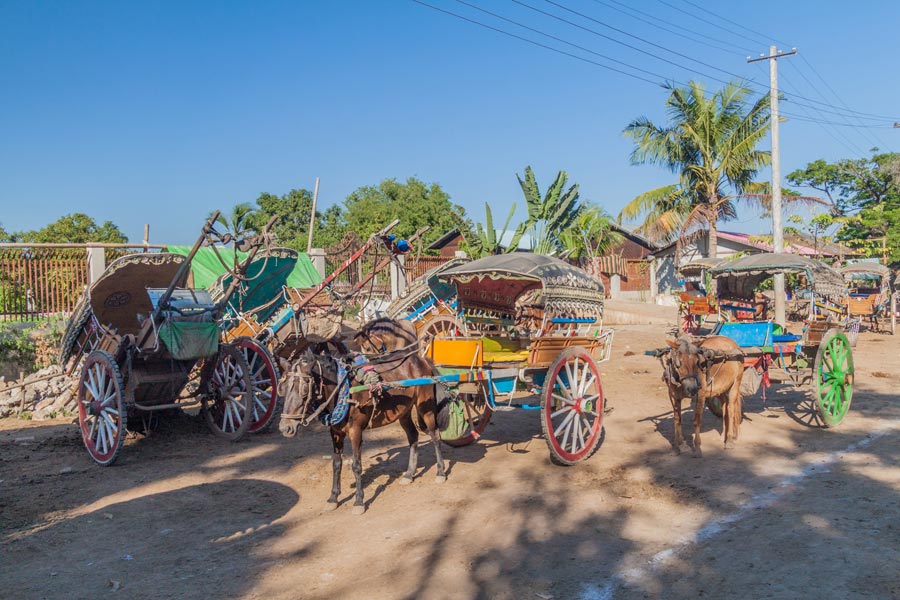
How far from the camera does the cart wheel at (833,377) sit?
371 inches

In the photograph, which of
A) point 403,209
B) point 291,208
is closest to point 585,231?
point 403,209

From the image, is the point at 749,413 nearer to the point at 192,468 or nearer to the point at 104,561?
the point at 192,468

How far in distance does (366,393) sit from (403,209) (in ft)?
110

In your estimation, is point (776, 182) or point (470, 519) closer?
point (470, 519)

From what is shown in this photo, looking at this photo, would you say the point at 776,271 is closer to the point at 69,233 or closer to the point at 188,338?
the point at 188,338

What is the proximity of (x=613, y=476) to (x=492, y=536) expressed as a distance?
2.26 metres

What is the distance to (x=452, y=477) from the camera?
7.82 m

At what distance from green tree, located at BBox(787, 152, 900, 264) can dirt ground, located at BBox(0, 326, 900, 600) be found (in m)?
23.7

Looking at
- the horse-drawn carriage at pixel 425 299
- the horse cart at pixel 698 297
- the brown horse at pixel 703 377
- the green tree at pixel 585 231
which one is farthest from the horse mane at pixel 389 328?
the green tree at pixel 585 231

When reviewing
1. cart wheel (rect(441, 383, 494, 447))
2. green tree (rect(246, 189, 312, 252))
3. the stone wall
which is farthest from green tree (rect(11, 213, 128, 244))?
cart wheel (rect(441, 383, 494, 447))

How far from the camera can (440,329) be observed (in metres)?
11.5

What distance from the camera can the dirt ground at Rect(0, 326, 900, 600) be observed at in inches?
199

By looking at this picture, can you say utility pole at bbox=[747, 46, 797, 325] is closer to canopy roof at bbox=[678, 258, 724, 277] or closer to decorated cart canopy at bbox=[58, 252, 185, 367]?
canopy roof at bbox=[678, 258, 724, 277]

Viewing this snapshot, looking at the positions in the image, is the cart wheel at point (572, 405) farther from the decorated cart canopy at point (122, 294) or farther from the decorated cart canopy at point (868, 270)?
the decorated cart canopy at point (868, 270)
